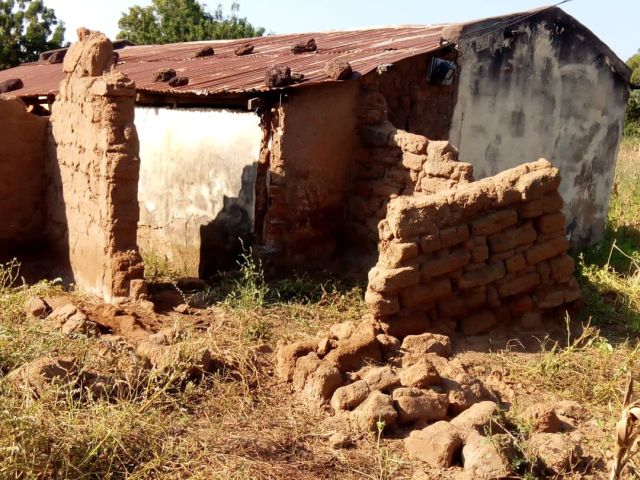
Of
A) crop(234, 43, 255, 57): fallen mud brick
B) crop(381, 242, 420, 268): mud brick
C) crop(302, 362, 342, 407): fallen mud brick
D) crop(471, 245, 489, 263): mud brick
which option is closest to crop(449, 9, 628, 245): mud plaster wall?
crop(471, 245, 489, 263): mud brick

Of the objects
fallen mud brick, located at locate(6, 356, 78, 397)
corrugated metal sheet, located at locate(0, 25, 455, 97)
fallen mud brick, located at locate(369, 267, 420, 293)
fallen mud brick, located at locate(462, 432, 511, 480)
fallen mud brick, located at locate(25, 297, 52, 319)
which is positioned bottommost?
fallen mud brick, located at locate(462, 432, 511, 480)

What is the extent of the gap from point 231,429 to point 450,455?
1.21 meters

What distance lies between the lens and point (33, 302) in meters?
5.79

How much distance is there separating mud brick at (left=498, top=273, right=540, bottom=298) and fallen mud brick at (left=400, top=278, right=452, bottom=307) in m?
0.54

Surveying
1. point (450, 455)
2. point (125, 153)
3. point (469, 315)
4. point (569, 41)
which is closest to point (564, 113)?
point (569, 41)

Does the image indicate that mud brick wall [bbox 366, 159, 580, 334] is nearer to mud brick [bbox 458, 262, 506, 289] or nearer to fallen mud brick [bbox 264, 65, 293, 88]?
mud brick [bbox 458, 262, 506, 289]

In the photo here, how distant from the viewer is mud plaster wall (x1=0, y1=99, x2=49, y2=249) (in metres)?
7.11

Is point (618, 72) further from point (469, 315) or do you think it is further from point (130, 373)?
point (130, 373)

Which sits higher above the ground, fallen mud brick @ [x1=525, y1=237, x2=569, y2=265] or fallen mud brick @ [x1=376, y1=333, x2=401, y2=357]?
fallen mud brick @ [x1=525, y1=237, x2=569, y2=265]

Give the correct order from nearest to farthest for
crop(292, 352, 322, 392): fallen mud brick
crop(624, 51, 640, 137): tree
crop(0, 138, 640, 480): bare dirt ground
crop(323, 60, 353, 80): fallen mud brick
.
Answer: crop(0, 138, 640, 480): bare dirt ground → crop(292, 352, 322, 392): fallen mud brick → crop(323, 60, 353, 80): fallen mud brick → crop(624, 51, 640, 137): tree

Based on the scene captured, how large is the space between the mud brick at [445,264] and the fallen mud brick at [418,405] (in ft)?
4.32

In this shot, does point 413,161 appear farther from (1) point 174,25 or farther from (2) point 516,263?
(1) point 174,25

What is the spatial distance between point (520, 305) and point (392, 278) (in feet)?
4.52

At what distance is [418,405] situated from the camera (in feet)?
14.0
